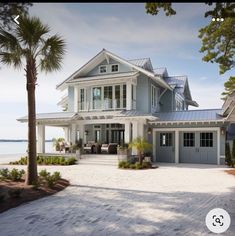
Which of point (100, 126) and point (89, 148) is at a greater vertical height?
point (100, 126)

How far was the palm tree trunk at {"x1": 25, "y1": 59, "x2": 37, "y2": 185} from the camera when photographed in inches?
422

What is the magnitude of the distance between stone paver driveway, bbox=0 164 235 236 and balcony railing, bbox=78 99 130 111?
1083cm

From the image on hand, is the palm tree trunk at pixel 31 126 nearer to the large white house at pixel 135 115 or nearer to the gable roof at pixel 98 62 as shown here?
the large white house at pixel 135 115

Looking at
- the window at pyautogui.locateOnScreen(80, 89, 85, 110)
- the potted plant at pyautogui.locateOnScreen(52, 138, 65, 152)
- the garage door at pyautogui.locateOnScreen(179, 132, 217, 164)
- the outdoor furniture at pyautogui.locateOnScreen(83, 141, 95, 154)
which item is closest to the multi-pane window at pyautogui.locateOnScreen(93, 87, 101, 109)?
the window at pyautogui.locateOnScreen(80, 89, 85, 110)

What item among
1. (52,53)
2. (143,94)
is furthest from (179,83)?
(52,53)

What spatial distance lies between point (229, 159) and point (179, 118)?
470 cm

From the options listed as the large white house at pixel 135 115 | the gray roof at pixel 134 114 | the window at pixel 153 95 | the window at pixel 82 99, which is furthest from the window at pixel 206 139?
the window at pixel 82 99

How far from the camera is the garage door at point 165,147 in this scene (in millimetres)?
21156

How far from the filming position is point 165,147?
21.4 meters

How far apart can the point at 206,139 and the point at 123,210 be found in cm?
1452

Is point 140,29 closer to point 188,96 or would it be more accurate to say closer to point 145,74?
point 145,74

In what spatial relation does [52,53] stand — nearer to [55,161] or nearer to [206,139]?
[55,161]

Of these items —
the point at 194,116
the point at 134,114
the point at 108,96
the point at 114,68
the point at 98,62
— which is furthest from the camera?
the point at 98,62

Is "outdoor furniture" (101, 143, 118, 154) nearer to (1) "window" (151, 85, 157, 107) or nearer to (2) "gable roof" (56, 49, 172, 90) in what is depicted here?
(1) "window" (151, 85, 157, 107)
